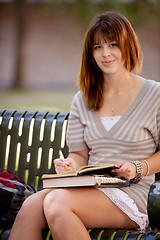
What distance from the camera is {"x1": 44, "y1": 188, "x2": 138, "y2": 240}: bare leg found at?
96.0 inches

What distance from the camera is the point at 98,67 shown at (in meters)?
3.15

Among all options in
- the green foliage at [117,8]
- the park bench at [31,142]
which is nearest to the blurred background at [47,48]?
the green foliage at [117,8]

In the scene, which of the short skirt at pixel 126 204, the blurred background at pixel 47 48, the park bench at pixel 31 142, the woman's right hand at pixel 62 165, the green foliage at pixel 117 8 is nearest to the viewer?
the short skirt at pixel 126 204

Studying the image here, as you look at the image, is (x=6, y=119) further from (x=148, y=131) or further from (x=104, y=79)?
(x=148, y=131)

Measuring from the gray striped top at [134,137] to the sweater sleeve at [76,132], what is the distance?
6 centimetres

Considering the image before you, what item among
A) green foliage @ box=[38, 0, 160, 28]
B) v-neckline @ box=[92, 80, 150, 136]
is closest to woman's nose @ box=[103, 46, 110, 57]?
v-neckline @ box=[92, 80, 150, 136]

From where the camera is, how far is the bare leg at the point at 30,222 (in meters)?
2.53

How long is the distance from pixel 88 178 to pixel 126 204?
0.94ft

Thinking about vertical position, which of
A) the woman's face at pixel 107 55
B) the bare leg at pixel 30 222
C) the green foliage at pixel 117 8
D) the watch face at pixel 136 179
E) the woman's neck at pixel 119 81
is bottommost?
the bare leg at pixel 30 222

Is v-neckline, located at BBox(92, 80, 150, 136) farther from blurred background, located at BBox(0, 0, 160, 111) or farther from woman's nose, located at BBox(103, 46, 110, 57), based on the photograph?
blurred background, located at BBox(0, 0, 160, 111)

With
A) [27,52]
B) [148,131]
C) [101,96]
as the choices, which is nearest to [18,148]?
[101,96]

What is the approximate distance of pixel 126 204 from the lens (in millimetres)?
2686

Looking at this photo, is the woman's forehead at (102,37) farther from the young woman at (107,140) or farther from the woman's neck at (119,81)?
the woman's neck at (119,81)

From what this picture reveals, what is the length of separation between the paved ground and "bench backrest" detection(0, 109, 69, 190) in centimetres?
1025
